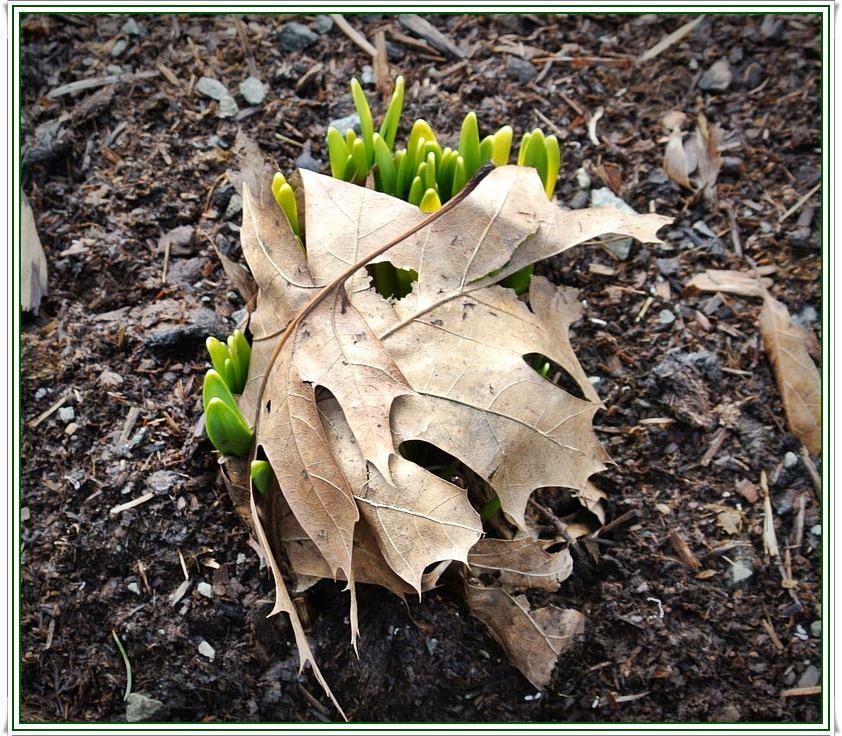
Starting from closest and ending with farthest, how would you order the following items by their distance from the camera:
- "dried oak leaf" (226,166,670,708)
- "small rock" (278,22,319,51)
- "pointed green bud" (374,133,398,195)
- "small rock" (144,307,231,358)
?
"dried oak leaf" (226,166,670,708) → "pointed green bud" (374,133,398,195) → "small rock" (144,307,231,358) → "small rock" (278,22,319,51)

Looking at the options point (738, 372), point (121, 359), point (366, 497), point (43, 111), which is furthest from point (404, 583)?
point (43, 111)

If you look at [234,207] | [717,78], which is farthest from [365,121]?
[717,78]

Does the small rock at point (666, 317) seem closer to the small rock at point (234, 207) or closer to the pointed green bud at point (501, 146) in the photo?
the pointed green bud at point (501, 146)

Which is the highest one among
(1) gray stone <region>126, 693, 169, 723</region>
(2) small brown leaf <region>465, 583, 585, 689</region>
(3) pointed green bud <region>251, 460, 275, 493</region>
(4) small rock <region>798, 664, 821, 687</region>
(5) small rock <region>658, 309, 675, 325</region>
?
(3) pointed green bud <region>251, 460, 275, 493</region>

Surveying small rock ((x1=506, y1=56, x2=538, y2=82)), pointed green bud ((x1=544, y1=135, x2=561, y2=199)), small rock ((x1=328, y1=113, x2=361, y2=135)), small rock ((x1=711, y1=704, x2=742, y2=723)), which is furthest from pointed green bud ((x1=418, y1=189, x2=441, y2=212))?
small rock ((x1=711, y1=704, x2=742, y2=723))

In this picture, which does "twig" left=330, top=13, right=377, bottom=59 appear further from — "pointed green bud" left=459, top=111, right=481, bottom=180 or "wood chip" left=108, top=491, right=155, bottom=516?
"wood chip" left=108, top=491, right=155, bottom=516

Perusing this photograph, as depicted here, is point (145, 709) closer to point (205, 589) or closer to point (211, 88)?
point (205, 589)

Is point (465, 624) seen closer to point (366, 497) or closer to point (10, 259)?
point (366, 497)
